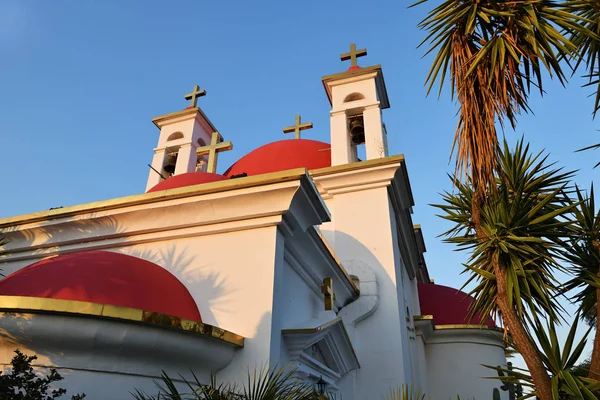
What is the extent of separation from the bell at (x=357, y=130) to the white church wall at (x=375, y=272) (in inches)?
134

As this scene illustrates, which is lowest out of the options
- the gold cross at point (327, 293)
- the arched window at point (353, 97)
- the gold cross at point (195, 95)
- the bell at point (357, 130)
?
the gold cross at point (327, 293)

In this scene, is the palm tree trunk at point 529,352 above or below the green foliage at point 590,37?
below

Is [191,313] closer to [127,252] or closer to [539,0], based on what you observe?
[127,252]

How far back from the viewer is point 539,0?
21.2 ft

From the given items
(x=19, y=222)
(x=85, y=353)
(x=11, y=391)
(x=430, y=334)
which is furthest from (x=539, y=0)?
(x=430, y=334)

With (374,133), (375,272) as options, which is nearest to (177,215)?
(375,272)

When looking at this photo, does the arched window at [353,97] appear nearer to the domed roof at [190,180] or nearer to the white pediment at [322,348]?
the domed roof at [190,180]

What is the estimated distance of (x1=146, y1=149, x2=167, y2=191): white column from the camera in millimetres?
14734

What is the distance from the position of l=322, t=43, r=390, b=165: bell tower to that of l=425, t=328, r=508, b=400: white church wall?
681 cm

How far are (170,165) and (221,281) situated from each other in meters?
10.6

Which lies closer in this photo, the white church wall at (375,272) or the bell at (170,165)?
the white church wall at (375,272)

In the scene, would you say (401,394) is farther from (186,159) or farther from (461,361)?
(186,159)

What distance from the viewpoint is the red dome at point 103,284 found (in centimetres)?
488

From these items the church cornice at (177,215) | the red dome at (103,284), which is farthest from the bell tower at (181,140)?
the red dome at (103,284)
